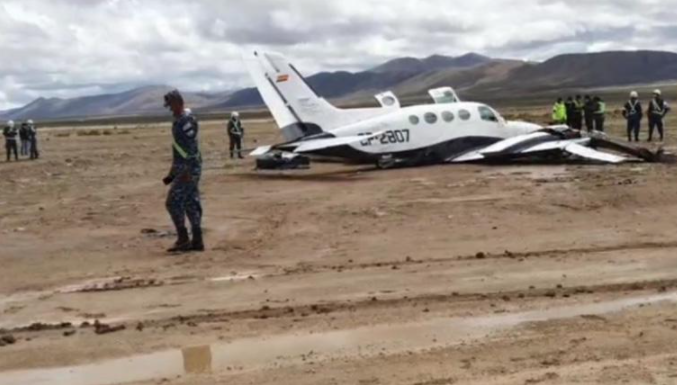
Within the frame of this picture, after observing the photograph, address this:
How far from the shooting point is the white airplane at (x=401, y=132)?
22156mm

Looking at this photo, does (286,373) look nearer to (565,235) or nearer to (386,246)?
(386,246)

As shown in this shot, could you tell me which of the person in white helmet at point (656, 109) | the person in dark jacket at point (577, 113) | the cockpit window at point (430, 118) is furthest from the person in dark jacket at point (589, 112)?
the cockpit window at point (430, 118)

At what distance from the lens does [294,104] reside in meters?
22.7

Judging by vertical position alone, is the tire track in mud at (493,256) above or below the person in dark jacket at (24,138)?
below

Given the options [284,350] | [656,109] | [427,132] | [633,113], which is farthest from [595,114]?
[284,350]

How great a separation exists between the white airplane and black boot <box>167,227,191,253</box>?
386 inches

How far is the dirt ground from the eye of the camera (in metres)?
6.83

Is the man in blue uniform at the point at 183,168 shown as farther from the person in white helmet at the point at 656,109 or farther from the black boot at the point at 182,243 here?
the person in white helmet at the point at 656,109

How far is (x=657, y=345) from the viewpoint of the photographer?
6.98 meters

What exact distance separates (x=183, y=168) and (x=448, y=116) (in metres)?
12.0

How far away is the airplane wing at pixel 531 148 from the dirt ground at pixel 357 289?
12.5 feet

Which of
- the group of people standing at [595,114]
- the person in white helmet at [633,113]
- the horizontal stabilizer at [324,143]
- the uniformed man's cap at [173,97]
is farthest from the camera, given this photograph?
the group of people standing at [595,114]

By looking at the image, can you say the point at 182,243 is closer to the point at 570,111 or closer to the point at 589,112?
the point at 570,111

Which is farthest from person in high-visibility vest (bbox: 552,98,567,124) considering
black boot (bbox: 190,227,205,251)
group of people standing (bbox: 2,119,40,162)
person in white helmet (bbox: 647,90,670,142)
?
black boot (bbox: 190,227,205,251)
